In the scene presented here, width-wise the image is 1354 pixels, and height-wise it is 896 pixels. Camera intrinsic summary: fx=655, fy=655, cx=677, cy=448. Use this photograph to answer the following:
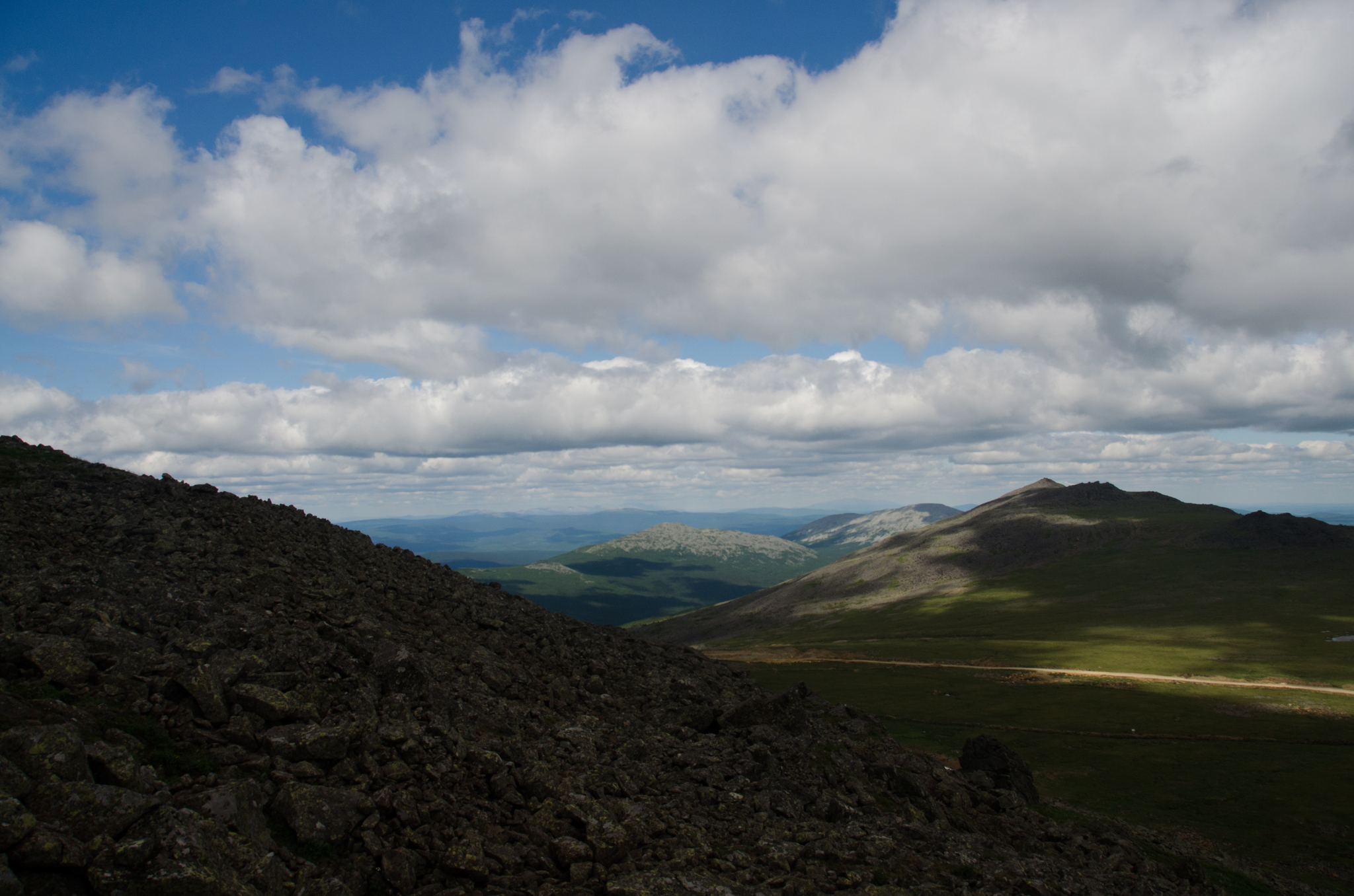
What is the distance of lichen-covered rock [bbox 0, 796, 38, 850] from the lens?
13.2 m

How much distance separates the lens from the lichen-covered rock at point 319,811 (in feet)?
60.5

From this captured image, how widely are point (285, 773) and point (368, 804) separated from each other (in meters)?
2.71

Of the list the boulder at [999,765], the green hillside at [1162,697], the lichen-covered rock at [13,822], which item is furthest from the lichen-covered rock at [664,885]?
the green hillside at [1162,697]

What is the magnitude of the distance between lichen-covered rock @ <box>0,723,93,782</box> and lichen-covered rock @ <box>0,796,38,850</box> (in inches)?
60.0

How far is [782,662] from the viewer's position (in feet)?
431

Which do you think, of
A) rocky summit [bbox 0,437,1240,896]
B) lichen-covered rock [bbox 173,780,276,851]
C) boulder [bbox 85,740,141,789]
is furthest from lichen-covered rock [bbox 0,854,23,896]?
lichen-covered rock [bbox 173,780,276,851]

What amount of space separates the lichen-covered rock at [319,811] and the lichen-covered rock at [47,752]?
4.72 m

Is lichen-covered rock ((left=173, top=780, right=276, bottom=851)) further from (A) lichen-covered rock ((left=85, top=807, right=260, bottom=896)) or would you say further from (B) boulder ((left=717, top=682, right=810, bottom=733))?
(B) boulder ((left=717, top=682, right=810, bottom=733))

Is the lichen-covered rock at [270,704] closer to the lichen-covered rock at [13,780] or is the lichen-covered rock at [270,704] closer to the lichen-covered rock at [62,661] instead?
the lichen-covered rock at [62,661]

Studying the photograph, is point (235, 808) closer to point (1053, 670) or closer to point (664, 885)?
point (664, 885)

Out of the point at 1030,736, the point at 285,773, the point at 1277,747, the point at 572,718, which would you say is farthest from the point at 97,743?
the point at 1277,747

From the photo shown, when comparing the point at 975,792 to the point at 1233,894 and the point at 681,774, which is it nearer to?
the point at 1233,894

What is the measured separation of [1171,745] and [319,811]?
79228mm

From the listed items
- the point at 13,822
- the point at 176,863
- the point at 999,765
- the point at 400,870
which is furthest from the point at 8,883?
the point at 999,765
